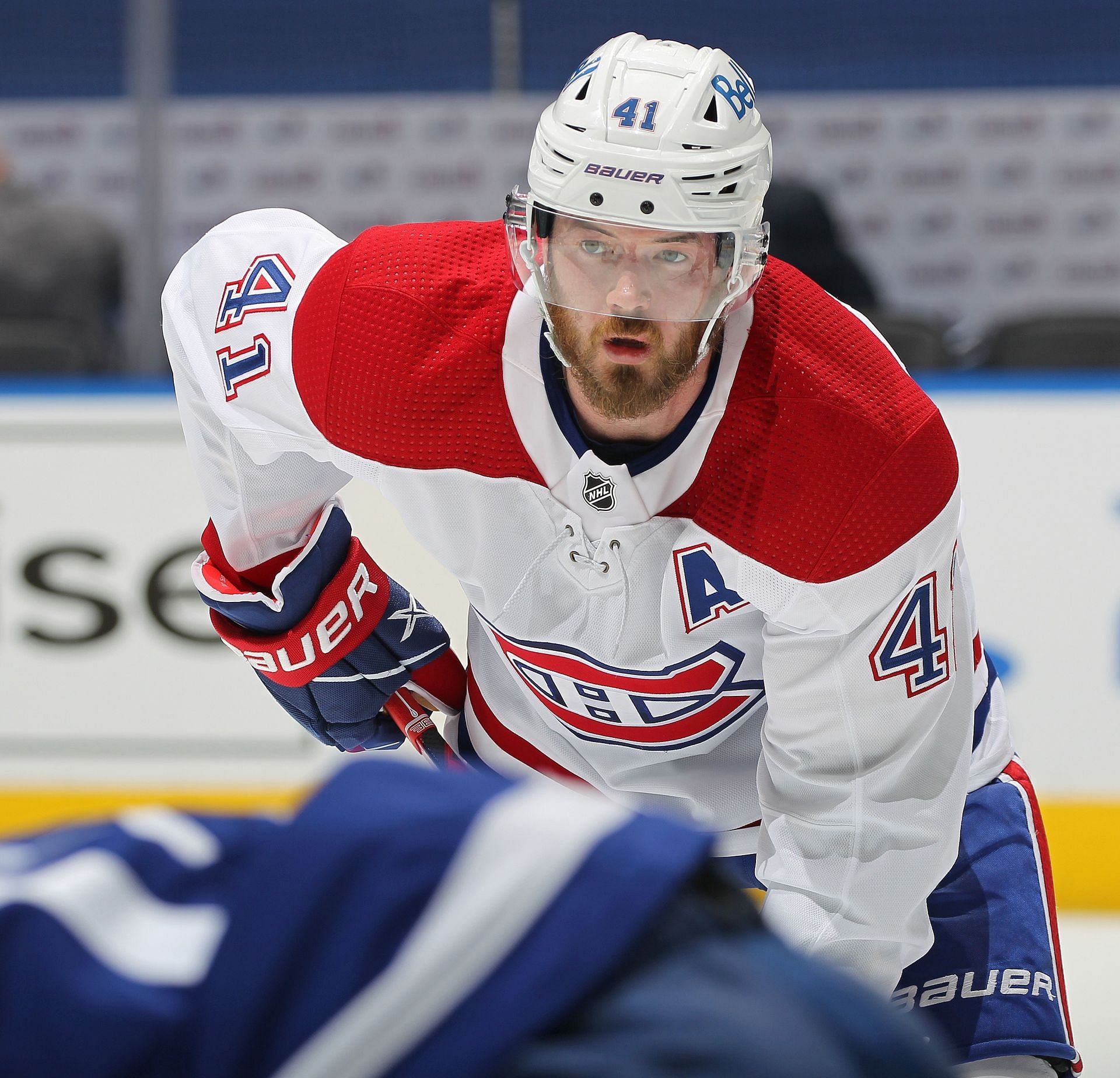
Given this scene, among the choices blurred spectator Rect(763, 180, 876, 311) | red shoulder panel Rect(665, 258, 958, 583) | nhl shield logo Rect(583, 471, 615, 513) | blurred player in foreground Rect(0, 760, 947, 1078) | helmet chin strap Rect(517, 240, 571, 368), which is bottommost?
blurred spectator Rect(763, 180, 876, 311)

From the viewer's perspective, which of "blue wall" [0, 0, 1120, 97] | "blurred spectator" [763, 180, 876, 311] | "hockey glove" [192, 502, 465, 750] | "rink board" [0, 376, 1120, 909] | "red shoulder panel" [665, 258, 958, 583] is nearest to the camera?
"red shoulder panel" [665, 258, 958, 583]

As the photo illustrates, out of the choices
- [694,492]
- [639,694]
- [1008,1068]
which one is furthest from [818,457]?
[1008,1068]

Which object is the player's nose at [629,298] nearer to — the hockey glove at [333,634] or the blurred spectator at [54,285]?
the hockey glove at [333,634]

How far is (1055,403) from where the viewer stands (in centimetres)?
261

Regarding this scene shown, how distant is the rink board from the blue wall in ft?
2.62

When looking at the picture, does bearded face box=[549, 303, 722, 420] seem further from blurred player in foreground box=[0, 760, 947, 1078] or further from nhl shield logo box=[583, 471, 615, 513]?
blurred player in foreground box=[0, 760, 947, 1078]

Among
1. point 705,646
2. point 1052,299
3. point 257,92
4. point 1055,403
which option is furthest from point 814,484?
point 257,92

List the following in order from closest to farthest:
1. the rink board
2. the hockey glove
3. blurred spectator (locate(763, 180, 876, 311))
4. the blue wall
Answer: the hockey glove < the rink board < blurred spectator (locate(763, 180, 876, 311)) < the blue wall

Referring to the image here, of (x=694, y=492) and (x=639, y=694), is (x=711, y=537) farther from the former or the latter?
(x=639, y=694)

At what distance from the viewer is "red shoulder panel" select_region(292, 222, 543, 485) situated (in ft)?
4.87

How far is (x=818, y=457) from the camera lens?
137cm

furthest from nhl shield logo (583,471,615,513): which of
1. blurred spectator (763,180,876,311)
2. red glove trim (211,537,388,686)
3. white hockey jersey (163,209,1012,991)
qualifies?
blurred spectator (763,180,876,311)

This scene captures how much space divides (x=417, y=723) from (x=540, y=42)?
71.4 inches

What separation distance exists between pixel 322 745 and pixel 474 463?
4.44ft
